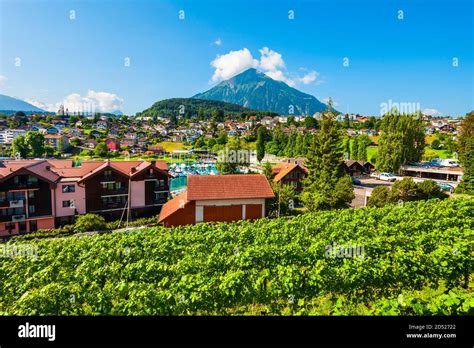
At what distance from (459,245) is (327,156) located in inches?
854

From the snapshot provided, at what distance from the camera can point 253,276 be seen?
7.32m

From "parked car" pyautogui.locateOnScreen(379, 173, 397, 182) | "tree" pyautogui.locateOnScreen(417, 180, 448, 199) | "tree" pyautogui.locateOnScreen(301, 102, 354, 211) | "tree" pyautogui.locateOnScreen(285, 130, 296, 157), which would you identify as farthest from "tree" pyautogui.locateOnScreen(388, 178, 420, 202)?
"tree" pyautogui.locateOnScreen(285, 130, 296, 157)

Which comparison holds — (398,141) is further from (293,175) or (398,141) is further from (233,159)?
(233,159)

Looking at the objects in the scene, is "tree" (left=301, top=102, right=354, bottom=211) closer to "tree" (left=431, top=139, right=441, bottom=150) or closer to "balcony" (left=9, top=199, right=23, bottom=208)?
"balcony" (left=9, top=199, right=23, bottom=208)

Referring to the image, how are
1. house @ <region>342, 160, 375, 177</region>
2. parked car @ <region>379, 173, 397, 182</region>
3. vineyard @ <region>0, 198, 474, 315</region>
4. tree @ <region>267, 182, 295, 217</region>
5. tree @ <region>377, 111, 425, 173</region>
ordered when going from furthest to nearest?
house @ <region>342, 160, 375, 177</region> < tree @ <region>377, 111, 425, 173</region> < parked car @ <region>379, 173, 397, 182</region> < tree @ <region>267, 182, 295, 217</region> < vineyard @ <region>0, 198, 474, 315</region>

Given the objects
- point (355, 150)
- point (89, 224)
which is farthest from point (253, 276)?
point (355, 150)

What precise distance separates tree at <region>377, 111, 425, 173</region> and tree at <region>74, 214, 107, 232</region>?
43494mm

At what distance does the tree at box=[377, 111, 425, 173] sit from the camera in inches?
1720

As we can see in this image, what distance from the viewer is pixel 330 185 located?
85.4ft

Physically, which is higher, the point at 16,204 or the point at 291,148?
the point at 291,148

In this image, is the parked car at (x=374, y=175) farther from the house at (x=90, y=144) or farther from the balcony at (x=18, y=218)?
the house at (x=90, y=144)

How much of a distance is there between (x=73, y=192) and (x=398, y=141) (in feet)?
152

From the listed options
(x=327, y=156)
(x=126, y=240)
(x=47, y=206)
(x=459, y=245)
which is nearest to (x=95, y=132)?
(x=47, y=206)
